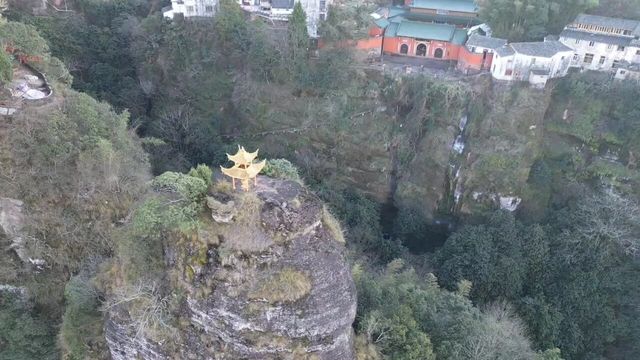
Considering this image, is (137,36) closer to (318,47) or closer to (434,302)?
(318,47)

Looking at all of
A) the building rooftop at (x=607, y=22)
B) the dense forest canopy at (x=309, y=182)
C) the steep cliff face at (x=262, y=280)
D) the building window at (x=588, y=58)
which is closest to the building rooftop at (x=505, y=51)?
the dense forest canopy at (x=309, y=182)

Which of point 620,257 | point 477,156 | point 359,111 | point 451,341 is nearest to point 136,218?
point 451,341

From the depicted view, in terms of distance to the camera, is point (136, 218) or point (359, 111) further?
point (359, 111)

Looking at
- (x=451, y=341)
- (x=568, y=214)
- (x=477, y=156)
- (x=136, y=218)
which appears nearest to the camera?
(x=136, y=218)

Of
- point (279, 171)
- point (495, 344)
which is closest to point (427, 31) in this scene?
point (279, 171)

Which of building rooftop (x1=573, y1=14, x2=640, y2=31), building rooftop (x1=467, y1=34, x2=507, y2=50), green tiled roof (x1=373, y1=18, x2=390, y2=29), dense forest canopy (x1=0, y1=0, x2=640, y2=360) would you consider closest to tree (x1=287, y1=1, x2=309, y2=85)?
dense forest canopy (x1=0, y1=0, x2=640, y2=360)

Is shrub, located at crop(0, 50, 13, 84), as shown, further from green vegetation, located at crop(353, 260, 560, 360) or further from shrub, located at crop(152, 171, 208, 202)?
green vegetation, located at crop(353, 260, 560, 360)

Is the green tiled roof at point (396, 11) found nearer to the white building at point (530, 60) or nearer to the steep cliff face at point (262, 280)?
the white building at point (530, 60)
